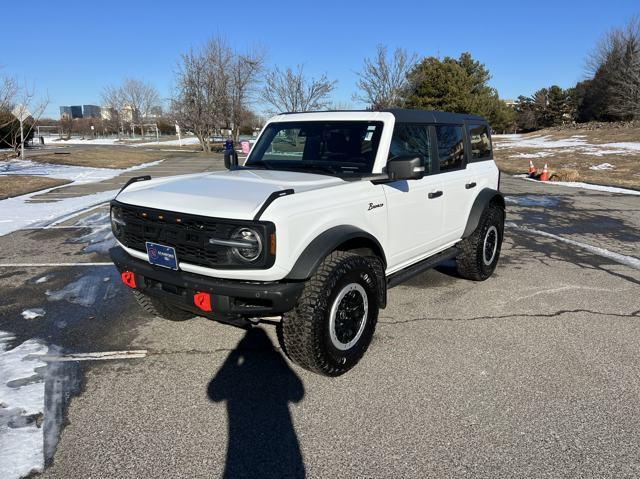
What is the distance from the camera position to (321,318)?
3.13 m

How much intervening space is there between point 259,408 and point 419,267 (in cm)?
207

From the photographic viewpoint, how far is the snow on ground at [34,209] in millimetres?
8766

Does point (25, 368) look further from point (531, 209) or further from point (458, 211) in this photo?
point (531, 209)

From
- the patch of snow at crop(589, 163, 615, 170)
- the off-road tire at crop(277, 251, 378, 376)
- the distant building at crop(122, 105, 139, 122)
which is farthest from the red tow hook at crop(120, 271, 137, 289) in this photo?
the distant building at crop(122, 105, 139, 122)

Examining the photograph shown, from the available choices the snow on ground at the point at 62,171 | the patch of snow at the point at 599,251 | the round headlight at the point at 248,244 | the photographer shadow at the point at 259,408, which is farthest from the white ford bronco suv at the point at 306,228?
the snow on ground at the point at 62,171

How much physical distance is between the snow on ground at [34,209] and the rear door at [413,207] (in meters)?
7.01

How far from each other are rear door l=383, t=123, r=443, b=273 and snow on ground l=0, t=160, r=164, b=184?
14.3 m

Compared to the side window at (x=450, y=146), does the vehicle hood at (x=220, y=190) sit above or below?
below

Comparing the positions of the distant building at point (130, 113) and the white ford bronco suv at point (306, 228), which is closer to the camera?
the white ford bronco suv at point (306, 228)

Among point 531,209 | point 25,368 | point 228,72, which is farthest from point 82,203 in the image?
point 228,72

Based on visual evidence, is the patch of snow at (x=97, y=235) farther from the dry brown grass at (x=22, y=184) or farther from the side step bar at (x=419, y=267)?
the side step bar at (x=419, y=267)

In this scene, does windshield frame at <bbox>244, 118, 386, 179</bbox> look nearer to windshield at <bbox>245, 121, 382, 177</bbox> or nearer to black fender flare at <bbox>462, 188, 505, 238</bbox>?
windshield at <bbox>245, 121, 382, 177</bbox>

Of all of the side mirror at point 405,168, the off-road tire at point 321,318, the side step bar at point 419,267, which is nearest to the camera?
the off-road tire at point 321,318

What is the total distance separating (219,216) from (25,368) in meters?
1.93
